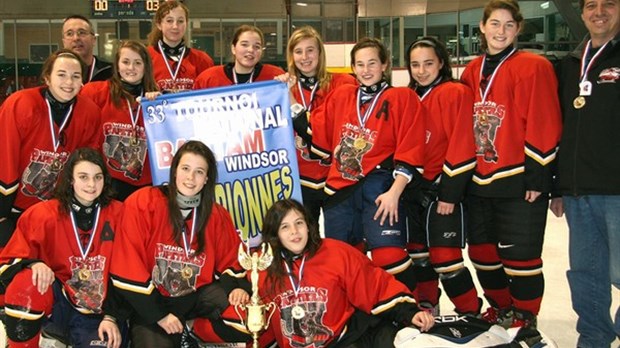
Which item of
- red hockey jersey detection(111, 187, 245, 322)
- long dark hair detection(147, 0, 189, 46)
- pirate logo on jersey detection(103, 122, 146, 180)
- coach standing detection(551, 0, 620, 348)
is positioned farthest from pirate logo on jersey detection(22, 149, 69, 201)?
coach standing detection(551, 0, 620, 348)

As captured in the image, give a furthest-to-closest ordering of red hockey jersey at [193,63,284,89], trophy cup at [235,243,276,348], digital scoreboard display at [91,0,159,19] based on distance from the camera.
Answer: digital scoreboard display at [91,0,159,19]
red hockey jersey at [193,63,284,89]
trophy cup at [235,243,276,348]

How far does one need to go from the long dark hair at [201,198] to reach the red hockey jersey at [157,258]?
3 centimetres

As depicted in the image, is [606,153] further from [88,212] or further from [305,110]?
[88,212]

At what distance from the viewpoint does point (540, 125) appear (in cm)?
309

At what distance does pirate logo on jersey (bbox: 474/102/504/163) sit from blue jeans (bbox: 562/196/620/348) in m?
0.41

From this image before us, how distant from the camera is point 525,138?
3127 mm

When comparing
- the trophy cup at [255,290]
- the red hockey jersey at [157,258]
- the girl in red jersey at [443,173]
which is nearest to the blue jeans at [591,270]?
the girl in red jersey at [443,173]

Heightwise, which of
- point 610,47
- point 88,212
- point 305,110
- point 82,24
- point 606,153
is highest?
point 82,24

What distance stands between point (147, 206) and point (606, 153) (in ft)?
6.75

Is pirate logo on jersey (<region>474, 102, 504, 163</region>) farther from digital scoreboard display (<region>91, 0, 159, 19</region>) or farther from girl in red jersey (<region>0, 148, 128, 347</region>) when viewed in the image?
digital scoreboard display (<region>91, 0, 159, 19</region>)

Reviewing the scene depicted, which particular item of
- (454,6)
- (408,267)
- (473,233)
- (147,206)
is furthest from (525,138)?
(454,6)

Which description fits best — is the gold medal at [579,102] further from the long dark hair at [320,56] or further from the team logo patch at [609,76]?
the long dark hair at [320,56]

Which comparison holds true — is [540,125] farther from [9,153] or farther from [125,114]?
[9,153]

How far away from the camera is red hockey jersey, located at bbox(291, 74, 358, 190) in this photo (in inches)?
142
